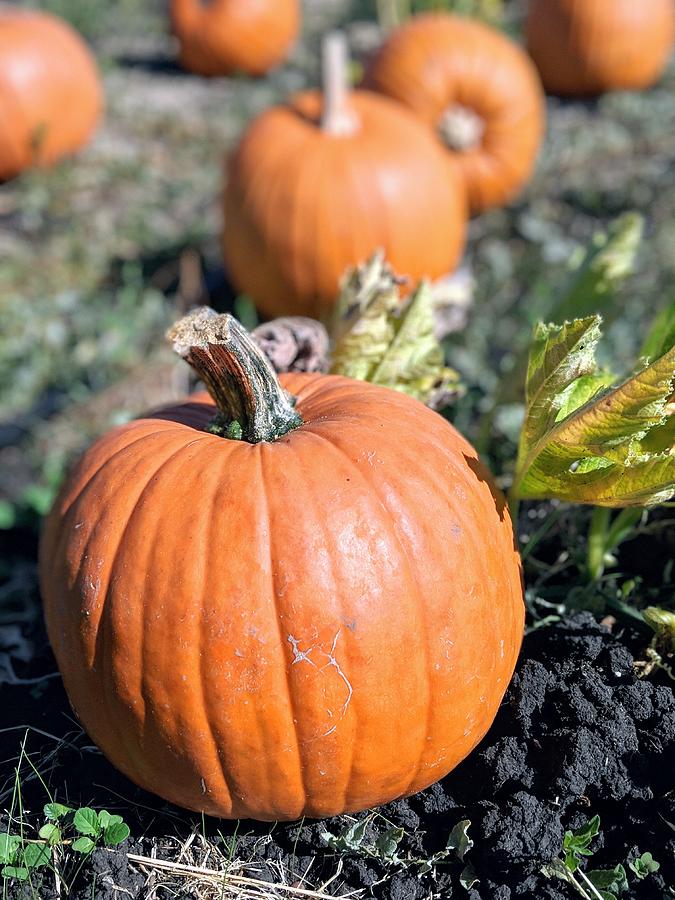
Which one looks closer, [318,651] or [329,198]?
[318,651]

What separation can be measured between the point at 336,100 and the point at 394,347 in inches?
87.5

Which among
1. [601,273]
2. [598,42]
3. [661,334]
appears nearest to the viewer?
[661,334]

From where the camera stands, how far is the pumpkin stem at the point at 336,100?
4.38m

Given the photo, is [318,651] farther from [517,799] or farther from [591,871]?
[591,871]

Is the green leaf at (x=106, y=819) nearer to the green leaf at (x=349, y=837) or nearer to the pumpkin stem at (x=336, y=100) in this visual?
the green leaf at (x=349, y=837)

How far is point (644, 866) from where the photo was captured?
1.97 meters

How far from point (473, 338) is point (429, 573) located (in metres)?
2.88

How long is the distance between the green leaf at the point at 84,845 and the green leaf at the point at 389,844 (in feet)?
2.19

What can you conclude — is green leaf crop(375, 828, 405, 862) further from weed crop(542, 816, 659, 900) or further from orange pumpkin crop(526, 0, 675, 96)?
orange pumpkin crop(526, 0, 675, 96)

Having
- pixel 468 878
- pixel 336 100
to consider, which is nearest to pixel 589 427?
pixel 468 878

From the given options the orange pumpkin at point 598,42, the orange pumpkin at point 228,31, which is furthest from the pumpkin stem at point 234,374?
the orange pumpkin at point 228,31

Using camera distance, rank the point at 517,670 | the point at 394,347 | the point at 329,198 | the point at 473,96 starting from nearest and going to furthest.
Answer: the point at 517,670, the point at 394,347, the point at 329,198, the point at 473,96

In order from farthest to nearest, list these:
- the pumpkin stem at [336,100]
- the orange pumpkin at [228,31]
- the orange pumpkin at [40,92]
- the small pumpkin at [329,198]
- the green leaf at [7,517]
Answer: the orange pumpkin at [228,31]
the orange pumpkin at [40,92]
the small pumpkin at [329,198]
the pumpkin stem at [336,100]
the green leaf at [7,517]

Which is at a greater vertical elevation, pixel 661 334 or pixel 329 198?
pixel 661 334
